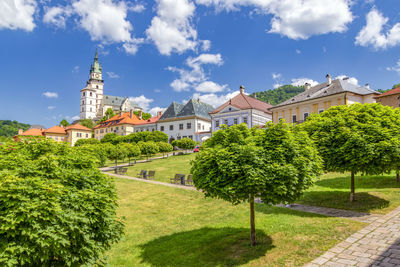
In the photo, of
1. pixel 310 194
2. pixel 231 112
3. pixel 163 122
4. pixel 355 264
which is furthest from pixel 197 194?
pixel 163 122

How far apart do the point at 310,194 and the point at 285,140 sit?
831cm

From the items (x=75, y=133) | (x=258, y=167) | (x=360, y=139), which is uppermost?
(x=75, y=133)

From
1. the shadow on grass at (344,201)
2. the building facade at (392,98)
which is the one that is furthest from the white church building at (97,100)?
the shadow on grass at (344,201)

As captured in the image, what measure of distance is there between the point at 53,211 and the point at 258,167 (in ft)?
16.1

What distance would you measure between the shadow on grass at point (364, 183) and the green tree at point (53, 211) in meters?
14.8

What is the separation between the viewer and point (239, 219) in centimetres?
1018

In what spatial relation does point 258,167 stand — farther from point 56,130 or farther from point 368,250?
point 56,130

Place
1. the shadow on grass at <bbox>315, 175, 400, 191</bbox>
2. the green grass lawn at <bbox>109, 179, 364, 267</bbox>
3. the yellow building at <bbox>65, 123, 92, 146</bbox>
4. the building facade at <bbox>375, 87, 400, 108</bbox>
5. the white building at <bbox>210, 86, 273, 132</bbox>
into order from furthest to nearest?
the yellow building at <bbox>65, 123, 92, 146</bbox> < the white building at <bbox>210, 86, 273, 132</bbox> < the building facade at <bbox>375, 87, 400, 108</bbox> < the shadow on grass at <bbox>315, 175, 400, 191</bbox> < the green grass lawn at <bbox>109, 179, 364, 267</bbox>

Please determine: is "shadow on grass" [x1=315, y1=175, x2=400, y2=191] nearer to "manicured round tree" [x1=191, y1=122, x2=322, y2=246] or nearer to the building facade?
"manicured round tree" [x1=191, y1=122, x2=322, y2=246]

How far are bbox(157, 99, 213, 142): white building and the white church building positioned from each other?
→ 72422 mm

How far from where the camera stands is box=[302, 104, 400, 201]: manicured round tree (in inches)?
373

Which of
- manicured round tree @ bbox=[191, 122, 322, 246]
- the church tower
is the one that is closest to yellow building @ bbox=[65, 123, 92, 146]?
the church tower

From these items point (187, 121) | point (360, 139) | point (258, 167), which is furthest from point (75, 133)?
point (360, 139)

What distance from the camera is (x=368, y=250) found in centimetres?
643
